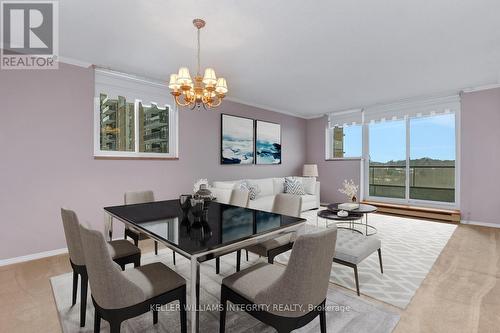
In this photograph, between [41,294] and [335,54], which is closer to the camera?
[41,294]

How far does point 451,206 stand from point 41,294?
22.7 ft

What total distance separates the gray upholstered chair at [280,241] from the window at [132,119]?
8.12ft

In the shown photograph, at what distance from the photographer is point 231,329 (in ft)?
5.75

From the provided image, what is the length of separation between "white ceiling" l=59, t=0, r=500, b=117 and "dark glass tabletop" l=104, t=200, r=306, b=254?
1865mm

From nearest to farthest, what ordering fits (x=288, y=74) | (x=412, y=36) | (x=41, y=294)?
1. (x=41, y=294)
2. (x=412, y=36)
3. (x=288, y=74)

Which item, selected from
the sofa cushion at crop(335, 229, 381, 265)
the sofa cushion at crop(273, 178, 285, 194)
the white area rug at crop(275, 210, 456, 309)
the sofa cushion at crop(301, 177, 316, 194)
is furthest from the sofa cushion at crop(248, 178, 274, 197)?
the sofa cushion at crop(335, 229, 381, 265)

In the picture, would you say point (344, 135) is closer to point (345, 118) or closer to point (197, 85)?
point (345, 118)

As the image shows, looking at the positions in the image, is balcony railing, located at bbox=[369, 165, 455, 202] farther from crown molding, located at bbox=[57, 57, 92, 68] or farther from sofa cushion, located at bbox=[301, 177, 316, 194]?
crown molding, located at bbox=[57, 57, 92, 68]

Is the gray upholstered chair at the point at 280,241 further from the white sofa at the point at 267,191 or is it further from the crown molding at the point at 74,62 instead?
the crown molding at the point at 74,62

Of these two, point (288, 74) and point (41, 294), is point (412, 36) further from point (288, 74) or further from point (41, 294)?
point (41, 294)

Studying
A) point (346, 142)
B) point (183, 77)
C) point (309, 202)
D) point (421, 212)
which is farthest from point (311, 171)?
point (183, 77)

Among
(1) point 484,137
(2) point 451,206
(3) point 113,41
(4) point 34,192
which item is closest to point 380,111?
(1) point 484,137

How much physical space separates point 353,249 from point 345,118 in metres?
A: 5.03

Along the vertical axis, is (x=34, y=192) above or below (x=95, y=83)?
below
